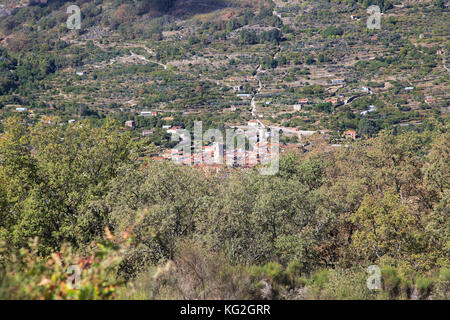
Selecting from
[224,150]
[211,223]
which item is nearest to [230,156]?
[224,150]

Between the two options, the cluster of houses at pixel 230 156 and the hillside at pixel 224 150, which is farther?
the cluster of houses at pixel 230 156

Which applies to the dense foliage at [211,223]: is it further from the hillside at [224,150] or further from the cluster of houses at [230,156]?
the cluster of houses at [230,156]

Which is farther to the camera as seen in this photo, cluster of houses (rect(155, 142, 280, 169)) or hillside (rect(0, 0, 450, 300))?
cluster of houses (rect(155, 142, 280, 169))

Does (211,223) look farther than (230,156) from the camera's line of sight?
No

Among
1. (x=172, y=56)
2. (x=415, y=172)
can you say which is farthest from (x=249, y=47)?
(x=415, y=172)

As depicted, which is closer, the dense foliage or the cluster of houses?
the dense foliage

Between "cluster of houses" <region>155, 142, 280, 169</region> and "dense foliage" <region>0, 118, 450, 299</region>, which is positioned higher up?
"dense foliage" <region>0, 118, 450, 299</region>

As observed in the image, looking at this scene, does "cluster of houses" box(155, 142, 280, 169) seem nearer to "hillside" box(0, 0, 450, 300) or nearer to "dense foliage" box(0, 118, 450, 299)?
"hillside" box(0, 0, 450, 300)

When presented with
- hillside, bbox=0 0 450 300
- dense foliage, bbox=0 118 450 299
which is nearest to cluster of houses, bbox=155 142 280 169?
hillside, bbox=0 0 450 300

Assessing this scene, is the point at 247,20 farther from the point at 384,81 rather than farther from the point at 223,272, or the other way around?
the point at 223,272

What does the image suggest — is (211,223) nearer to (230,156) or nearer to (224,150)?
(230,156)

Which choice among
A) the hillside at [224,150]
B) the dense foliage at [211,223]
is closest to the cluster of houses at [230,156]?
the hillside at [224,150]

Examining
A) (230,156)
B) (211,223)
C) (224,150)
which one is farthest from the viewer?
(224,150)
